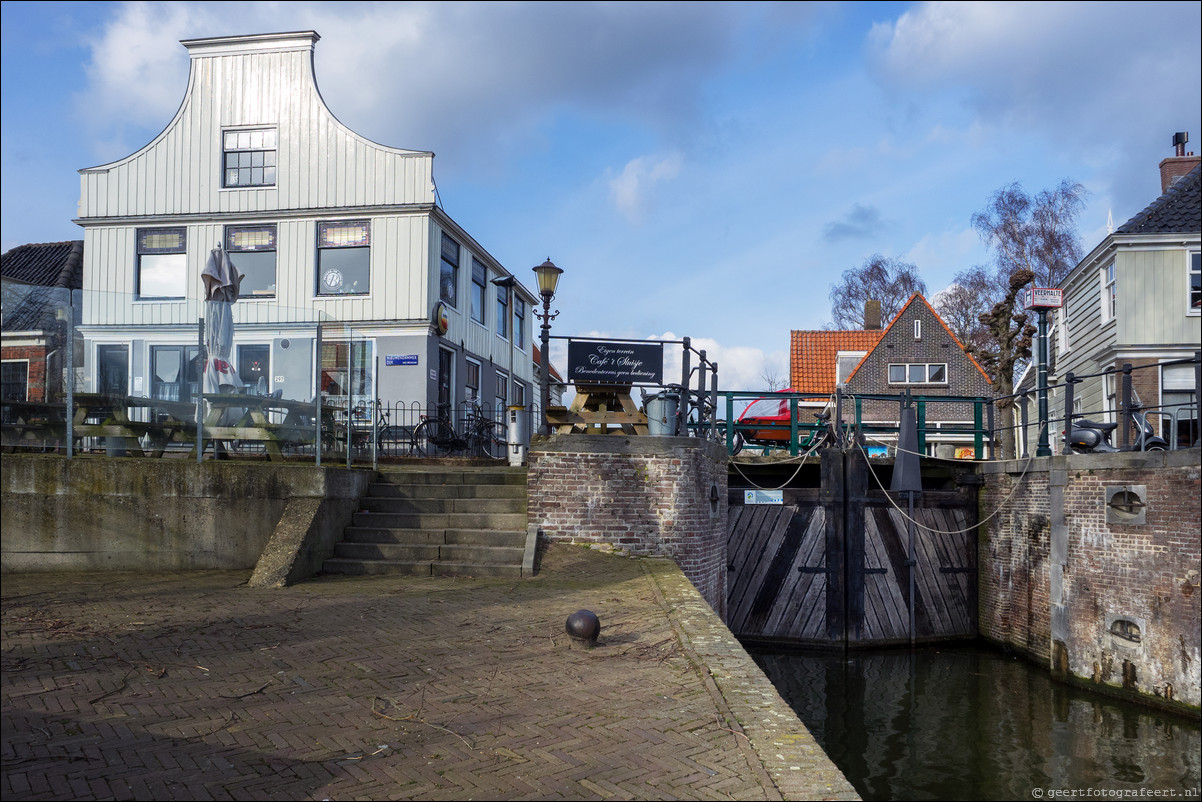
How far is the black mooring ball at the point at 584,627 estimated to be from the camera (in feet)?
19.4

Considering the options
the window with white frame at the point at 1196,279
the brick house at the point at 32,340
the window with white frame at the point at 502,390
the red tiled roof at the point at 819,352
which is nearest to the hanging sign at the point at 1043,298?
the window with white frame at the point at 1196,279

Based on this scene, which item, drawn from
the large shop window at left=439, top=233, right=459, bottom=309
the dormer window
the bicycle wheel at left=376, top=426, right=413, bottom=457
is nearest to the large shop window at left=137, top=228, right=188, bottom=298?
the dormer window

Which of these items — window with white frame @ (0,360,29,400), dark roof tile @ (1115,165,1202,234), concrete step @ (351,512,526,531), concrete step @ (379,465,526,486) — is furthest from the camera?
dark roof tile @ (1115,165,1202,234)

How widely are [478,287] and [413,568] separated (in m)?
13.3

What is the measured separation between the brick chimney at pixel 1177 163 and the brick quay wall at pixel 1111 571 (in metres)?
14.9

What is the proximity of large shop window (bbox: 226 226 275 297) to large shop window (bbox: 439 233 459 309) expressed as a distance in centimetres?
362

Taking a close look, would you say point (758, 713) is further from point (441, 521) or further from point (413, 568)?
point (441, 521)

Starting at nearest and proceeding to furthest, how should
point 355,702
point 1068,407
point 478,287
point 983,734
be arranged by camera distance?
1. point 355,702
2. point 983,734
3. point 1068,407
4. point 478,287

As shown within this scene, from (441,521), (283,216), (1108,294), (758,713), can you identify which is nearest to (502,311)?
(283,216)

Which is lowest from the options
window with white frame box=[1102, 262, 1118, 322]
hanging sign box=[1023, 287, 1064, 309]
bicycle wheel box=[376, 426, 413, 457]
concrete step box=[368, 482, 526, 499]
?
concrete step box=[368, 482, 526, 499]

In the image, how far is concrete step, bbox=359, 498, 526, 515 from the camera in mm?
10383

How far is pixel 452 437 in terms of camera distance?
17.4 m

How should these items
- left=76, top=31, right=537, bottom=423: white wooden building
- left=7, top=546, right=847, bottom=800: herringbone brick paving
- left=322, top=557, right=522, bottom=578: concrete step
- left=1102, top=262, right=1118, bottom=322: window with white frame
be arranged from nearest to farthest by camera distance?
left=7, top=546, right=847, bottom=800: herringbone brick paving, left=322, top=557, right=522, bottom=578: concrete step, left=76, top=31, right=537, bottom=423: white wooden building, left=1102, top=262, right=1118, bottom=322: window with white frame

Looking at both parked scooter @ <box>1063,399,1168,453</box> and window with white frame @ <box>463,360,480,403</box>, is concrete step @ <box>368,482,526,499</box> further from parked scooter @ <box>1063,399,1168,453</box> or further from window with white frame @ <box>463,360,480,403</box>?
window with white frame @ <box>463,360,480,403</box>
